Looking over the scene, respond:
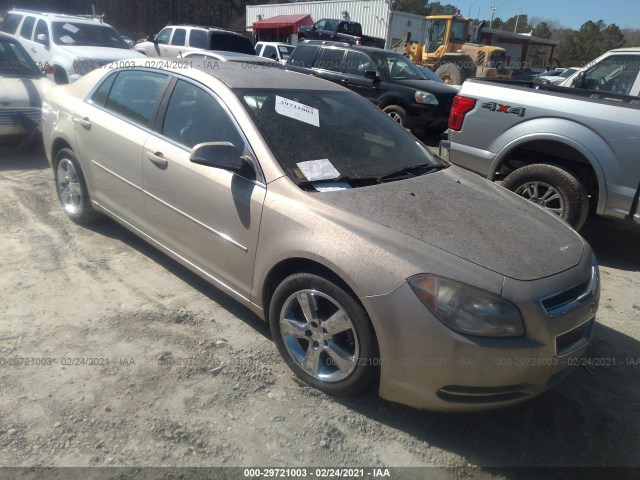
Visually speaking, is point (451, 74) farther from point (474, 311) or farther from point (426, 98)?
point (474, 311)

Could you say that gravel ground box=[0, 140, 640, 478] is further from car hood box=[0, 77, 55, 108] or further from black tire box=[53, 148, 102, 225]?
car hood box=[0, 77, 55, 108]

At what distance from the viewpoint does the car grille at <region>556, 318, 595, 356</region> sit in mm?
2338

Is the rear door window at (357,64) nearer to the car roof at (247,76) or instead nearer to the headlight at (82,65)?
the headlight at (82,65)

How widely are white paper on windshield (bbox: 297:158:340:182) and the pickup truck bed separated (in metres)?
2.89

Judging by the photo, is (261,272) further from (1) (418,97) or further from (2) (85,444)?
(1) (418,97)

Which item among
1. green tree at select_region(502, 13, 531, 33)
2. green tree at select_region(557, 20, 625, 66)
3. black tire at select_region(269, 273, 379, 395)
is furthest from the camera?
green tree at select_region(502, 13, 531, 33)

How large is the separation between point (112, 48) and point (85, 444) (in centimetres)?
1027

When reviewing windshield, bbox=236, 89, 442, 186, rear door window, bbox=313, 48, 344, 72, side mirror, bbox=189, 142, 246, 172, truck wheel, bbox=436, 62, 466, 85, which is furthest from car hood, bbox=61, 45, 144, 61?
truck wheel, bbox=436, 62, 466, 85

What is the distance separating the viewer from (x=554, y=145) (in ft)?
16.3

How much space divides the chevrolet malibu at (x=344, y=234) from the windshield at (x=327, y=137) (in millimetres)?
12

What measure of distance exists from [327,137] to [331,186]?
20.1 inches

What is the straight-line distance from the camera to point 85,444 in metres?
2.31

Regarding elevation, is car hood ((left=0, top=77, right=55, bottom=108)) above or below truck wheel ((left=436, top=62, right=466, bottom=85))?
below

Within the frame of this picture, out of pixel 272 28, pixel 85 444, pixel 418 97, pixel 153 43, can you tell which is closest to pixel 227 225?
pixel 85 444
